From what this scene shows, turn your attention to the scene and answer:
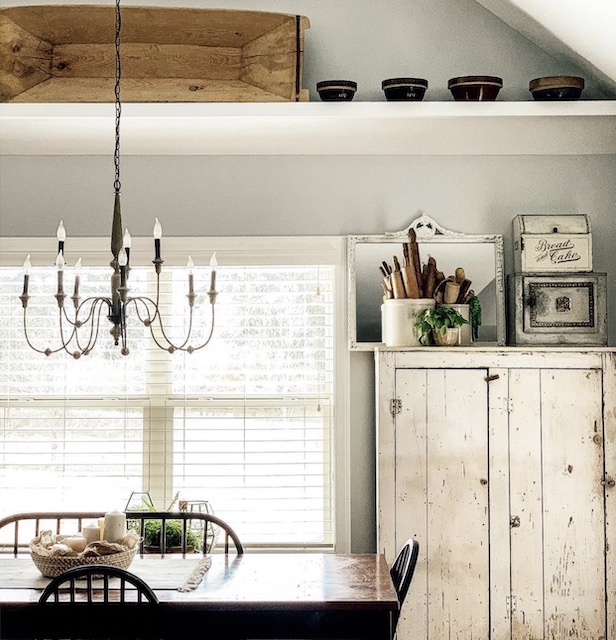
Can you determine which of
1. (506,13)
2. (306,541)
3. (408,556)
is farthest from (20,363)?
(506,13)

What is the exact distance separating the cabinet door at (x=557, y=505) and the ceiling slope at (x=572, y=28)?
1.29m

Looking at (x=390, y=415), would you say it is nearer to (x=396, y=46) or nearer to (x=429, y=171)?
(x=429, y=171)

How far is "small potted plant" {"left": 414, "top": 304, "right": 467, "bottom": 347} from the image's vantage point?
345 cm

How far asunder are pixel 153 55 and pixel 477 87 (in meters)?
1.38

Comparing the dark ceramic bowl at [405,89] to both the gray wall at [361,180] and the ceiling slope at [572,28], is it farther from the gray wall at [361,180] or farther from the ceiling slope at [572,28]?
the ceiling slope at [572,28]

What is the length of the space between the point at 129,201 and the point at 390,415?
1558 millimetres

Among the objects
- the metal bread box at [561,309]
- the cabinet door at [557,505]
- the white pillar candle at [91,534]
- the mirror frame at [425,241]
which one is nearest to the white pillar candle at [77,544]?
the white pillar candle at [91,534]

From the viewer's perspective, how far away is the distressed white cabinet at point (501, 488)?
132 inches

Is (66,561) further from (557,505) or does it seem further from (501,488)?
(557,505)

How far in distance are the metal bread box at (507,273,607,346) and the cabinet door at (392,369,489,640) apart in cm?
38

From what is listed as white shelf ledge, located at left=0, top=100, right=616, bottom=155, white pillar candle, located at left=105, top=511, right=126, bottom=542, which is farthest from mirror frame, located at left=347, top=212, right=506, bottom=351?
white pillar candle, located at left=105, top=511, right=126, bottom=542

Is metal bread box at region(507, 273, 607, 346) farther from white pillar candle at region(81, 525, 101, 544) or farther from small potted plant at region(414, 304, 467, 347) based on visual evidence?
white pillar candle at region(81, 525, 101, 544)

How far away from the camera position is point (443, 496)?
338cm

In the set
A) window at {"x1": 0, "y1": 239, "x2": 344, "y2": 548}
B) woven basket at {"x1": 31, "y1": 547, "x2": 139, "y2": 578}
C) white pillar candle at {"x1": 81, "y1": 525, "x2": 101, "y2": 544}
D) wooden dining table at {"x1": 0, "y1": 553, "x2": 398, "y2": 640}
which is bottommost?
wooden dining table at {"x1": 0, "y1": 553, "x2": 398, "y2": 640}
